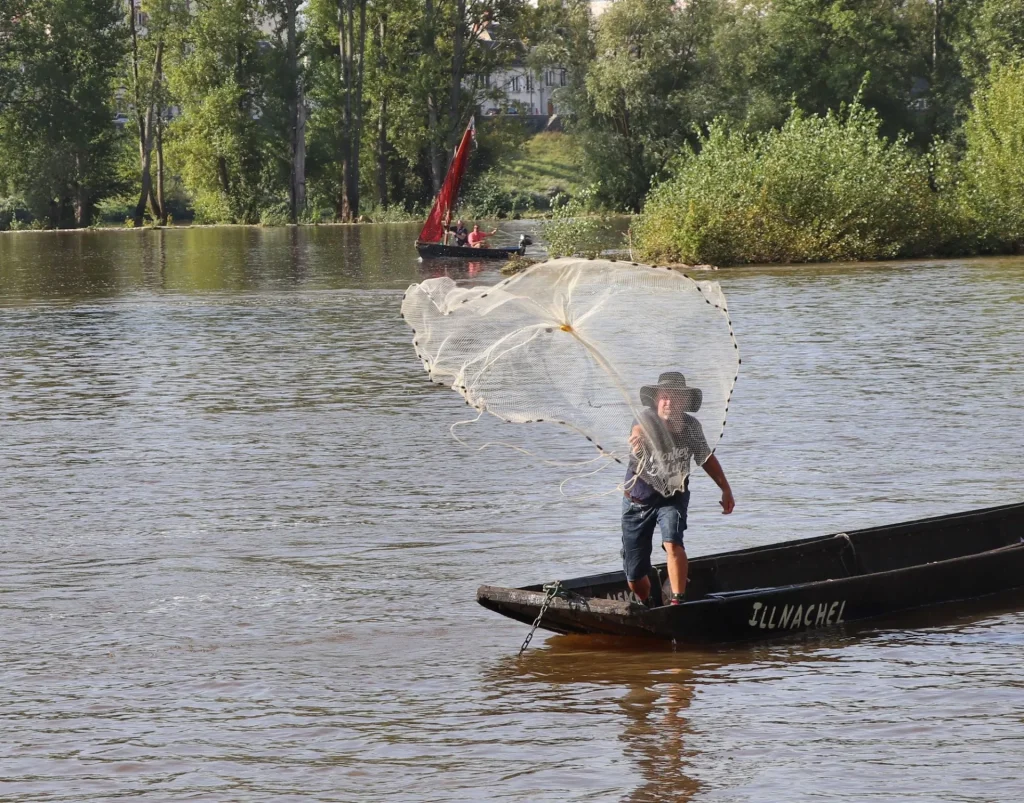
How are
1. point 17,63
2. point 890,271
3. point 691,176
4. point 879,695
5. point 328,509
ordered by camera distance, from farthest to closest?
1. point 17,63
2. point 691,176
3. point 890,271
4. point 328,509
5. point 879,695

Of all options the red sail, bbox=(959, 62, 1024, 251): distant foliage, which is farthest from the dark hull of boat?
bbox=(959, 62, 1024, 251): distant foliage

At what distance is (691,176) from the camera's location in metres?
49.2

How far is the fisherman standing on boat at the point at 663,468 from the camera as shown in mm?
9891

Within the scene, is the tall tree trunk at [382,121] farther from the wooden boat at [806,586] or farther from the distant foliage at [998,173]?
the wooden boat at [806,586]

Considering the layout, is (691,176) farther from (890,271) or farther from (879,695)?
(879,695)

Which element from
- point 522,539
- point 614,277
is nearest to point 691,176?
point 522,539

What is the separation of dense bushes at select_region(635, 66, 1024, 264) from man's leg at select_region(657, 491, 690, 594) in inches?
1507

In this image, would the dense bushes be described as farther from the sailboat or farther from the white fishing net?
the white fishing net

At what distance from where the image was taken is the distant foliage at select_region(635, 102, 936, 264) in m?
48.2

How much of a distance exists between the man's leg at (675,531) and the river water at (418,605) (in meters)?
0.62

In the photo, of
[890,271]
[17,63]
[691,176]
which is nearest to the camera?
[890,271]

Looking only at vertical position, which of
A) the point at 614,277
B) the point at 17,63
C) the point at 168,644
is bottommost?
the point at 168,644

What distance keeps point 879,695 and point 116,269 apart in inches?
1987

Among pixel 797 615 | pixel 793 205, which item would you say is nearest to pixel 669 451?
pixel 797 615
